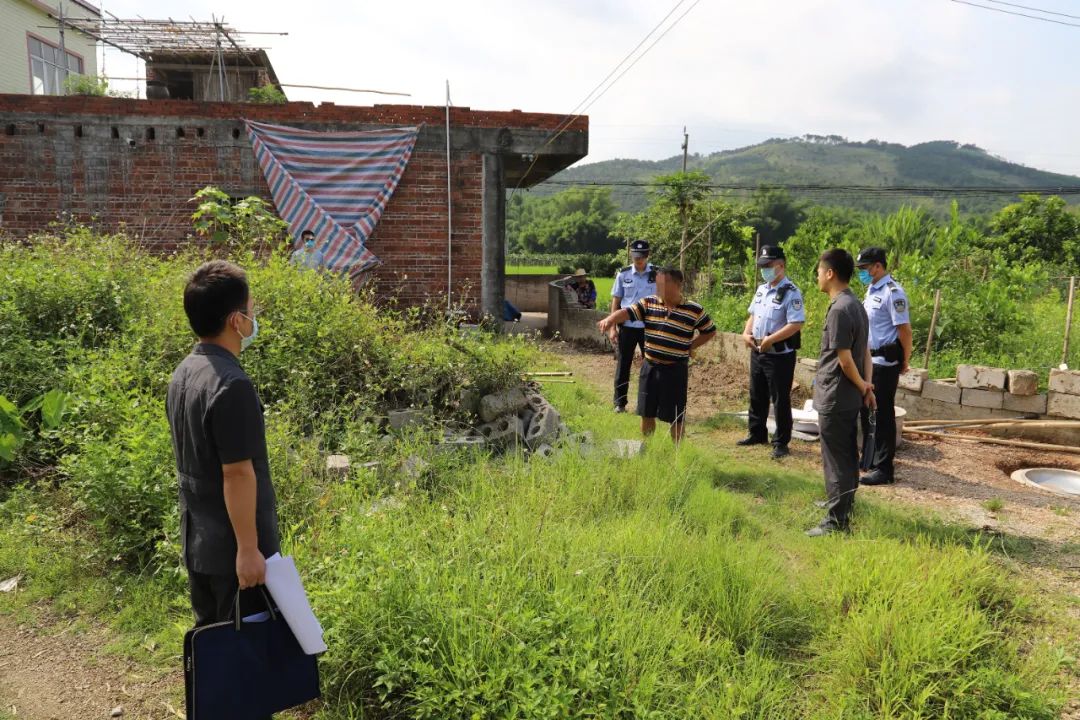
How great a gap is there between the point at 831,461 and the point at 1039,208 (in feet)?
96.9

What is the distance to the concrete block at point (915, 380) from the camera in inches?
315

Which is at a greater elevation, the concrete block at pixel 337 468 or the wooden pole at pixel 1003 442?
the concrete block at pixel 337 468

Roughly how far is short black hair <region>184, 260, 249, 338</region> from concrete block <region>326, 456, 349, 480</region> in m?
2.40

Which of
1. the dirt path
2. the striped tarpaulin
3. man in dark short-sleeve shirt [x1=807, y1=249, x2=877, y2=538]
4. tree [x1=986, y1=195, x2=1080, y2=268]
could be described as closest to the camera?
the dirt path

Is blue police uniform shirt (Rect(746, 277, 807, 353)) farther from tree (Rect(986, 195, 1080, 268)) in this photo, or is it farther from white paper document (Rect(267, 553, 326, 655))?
tree (Rect(986, 195, 1080, 268))

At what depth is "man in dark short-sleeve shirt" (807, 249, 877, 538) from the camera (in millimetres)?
4281

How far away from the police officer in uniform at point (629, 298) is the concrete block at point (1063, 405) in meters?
4.45

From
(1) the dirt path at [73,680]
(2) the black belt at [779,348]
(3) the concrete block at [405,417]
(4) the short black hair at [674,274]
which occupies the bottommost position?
(1) the dirt path at [73,680]

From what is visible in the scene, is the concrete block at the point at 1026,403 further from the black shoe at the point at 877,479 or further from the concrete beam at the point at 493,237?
the concrete beam at the point at 493,237

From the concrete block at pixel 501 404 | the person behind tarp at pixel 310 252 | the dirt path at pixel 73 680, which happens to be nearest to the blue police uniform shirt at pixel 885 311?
the concrete block at pixel 501 404

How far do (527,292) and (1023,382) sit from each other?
16047mm

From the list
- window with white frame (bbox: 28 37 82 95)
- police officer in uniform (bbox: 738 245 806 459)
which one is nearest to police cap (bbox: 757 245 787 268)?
police officer in uniform (bbox: 738 245 806 459)

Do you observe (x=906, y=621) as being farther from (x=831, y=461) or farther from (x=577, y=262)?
(x=577, y=262)

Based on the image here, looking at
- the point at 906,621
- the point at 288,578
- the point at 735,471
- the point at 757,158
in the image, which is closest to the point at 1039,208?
the point at 735,471
